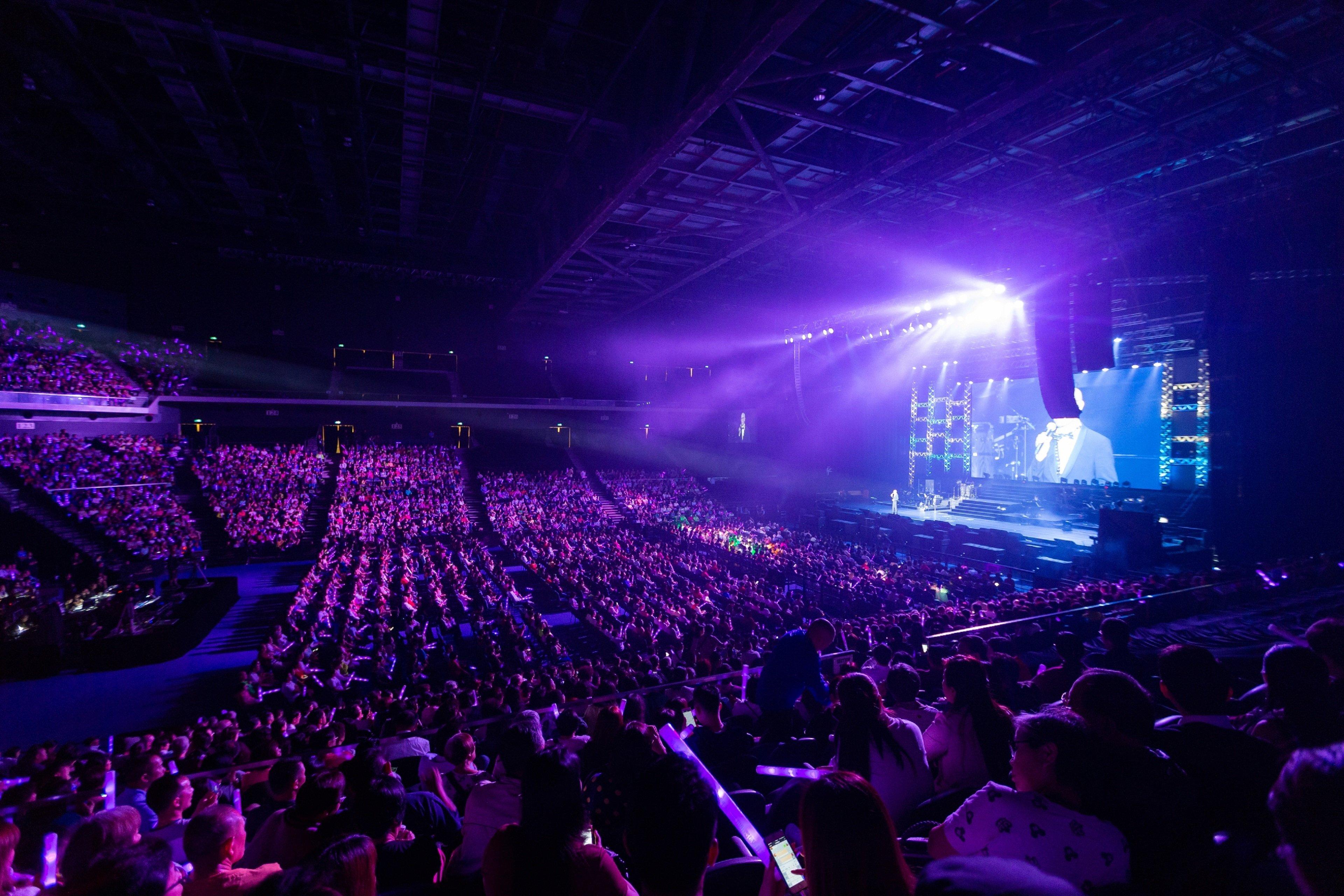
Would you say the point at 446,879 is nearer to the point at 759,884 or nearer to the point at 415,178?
the point at 759,884

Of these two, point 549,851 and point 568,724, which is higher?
point 549,851

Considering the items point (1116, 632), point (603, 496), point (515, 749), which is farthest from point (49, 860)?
point (603, 496)

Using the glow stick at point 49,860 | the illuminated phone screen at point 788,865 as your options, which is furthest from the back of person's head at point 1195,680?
the glow stick at point 49,860

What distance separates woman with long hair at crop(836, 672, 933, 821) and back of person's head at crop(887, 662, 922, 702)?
3.37 ft

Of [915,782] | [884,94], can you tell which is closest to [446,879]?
[915,782]

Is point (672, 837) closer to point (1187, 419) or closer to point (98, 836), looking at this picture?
point (98, 836)

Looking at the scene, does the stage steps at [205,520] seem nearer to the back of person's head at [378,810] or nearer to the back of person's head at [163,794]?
the back of person's head at [163,794]

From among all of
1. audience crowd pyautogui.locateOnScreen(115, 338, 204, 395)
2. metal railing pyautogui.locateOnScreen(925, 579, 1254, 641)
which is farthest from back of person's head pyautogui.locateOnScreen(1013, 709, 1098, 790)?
audience crowd pyautogui.locateOnScreen(115, 338, 204, 395)

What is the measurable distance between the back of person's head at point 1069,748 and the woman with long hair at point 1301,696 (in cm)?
152

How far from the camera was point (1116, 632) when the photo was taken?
498 centimetres

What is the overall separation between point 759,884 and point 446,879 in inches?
48.1

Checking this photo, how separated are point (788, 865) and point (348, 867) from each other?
4.76 feet

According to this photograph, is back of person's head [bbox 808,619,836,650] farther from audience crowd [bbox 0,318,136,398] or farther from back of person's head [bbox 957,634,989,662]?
audience crowd [bbox 0,318,136,398]

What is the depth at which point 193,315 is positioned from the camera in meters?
22.6
